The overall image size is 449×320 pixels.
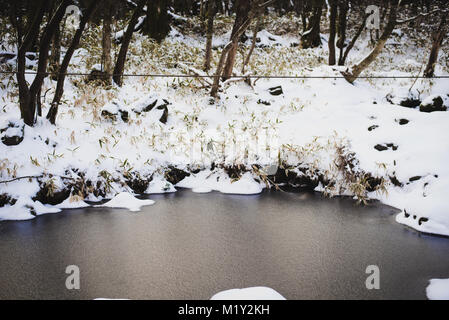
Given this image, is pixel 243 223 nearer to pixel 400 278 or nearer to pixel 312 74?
pixel 400 278

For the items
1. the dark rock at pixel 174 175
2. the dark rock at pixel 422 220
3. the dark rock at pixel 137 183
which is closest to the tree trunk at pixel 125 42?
the dark rock at pixel 174 175

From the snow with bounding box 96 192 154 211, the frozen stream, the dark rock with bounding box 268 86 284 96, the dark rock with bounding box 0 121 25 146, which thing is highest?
the dark rock with bounding box 268 86 284 96

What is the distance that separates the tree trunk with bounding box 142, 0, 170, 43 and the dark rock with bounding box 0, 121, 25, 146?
37.8ft

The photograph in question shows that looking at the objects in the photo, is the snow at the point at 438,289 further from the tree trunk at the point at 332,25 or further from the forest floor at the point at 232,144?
the tree trunk at the point at 332,25

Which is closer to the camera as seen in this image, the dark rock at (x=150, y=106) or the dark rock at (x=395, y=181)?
the dark rock at (x=395, y=181)

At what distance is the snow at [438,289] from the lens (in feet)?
12.0

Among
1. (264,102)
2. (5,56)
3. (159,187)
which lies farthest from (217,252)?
(5,56)

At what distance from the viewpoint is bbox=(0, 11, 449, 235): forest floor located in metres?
6.37

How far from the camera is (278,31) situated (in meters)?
23.1

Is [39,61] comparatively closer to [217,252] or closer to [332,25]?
[217,252]

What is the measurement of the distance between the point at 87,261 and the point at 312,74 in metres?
10.7

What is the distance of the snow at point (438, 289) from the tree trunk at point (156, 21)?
16094 mm

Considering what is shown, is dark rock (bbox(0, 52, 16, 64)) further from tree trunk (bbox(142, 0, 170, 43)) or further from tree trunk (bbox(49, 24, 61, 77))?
tree trunk (bbox(142, 0, 170, 43))

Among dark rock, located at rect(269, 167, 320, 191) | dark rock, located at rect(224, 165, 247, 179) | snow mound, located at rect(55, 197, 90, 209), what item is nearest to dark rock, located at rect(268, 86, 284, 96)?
dark rock, located at rect(269, 167, 320, 191)
